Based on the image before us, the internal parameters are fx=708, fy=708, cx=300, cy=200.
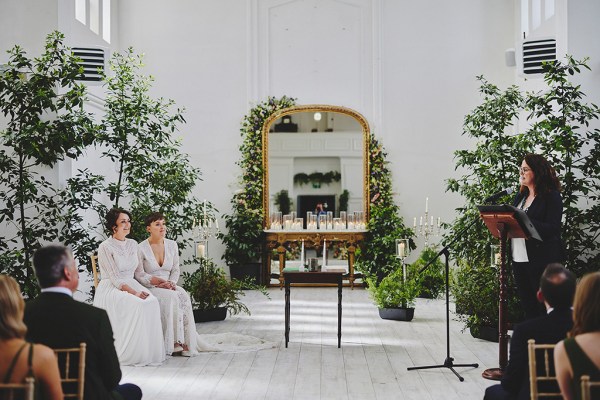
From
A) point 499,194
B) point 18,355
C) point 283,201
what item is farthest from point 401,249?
point 18,355

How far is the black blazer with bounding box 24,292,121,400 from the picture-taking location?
9.71ft

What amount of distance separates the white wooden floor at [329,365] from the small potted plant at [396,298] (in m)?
0.14

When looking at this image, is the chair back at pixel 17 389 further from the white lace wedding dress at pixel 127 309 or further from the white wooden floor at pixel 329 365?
the white lace wedding dress at pixel 127 309

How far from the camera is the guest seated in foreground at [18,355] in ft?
7.91

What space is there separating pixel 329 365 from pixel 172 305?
1597 millimetres

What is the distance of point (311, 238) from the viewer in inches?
472

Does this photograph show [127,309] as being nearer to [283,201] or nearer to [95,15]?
[283,201]

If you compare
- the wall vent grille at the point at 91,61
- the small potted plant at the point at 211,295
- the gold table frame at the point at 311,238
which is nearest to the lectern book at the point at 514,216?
the small potted plant at the point at 211,295

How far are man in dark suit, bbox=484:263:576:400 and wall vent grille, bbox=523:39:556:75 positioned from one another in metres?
6.42

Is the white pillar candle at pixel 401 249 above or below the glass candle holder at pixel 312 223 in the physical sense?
below

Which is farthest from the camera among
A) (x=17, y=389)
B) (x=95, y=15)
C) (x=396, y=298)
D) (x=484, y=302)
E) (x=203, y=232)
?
(x=95, y=15)

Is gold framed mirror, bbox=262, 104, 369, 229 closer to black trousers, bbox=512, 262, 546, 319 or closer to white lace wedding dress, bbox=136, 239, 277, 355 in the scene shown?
white lace wedding dress, bbox=136, 239, 277, 355

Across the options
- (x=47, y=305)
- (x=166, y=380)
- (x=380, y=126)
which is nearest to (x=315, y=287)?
(x=380, y=126)

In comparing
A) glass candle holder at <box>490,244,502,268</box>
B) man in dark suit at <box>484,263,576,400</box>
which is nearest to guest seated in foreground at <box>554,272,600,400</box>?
man in dark suit at <box>484,263,576,400</box>
